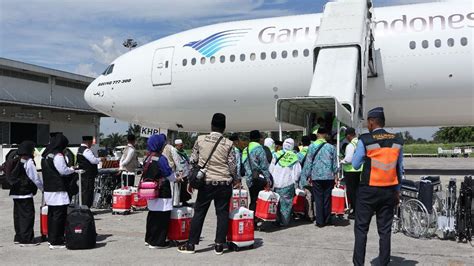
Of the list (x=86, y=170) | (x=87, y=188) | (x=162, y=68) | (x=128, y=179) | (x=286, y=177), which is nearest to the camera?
(x=286, y=177)

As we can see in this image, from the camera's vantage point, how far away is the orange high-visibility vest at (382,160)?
532cm

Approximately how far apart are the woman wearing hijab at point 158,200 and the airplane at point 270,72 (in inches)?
289

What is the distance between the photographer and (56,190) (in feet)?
22.4

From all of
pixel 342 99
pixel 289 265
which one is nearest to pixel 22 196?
pixel 289 265

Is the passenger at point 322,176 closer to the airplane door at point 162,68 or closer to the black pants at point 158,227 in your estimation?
the black pants at point 158,227

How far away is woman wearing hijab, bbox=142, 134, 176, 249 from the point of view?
6641 mm

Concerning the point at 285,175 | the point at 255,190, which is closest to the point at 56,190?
the point at 255,190

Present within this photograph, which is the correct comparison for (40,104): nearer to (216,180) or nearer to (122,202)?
(122,202)

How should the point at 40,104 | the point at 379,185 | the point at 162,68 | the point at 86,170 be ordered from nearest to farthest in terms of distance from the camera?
the point at 379,185 → the point at 86,170 → the point at 162,68 → the point at 40,104

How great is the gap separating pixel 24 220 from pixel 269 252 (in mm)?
3500

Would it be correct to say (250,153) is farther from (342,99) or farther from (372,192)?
(342,99)

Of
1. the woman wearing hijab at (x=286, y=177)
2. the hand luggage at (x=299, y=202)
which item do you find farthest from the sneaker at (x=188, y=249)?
the hand luggage at (x=299, y=202)

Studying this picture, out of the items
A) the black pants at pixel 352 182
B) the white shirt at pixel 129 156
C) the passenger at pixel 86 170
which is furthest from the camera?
Answer: the white shirt at pixel 129 156

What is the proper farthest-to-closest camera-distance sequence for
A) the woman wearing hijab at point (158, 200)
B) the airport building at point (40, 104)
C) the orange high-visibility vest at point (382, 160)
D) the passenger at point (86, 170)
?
the airport building at point (40, 104) → the passenger at point (86, 170) → the woman wearing hijab at point (158, 200) → the orange high-visibility vest at point (382, 160)
